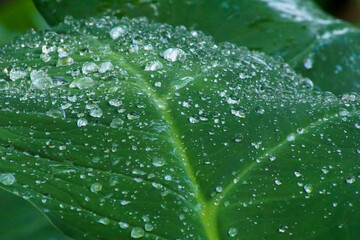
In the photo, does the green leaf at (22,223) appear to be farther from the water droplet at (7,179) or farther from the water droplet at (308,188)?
the water droplet at (308,188)

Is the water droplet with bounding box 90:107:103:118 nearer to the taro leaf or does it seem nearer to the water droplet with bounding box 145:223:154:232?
the water droplet with bounding box 145:223:154:232

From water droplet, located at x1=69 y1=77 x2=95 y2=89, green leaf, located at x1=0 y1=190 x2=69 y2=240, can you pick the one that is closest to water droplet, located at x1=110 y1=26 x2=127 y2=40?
water droplet, located at x1=69 y1=77 x2=95 y2=89

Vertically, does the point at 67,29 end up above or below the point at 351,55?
above

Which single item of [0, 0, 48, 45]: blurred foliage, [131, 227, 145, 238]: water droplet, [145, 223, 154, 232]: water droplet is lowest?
[0, 0, 48, 45]: blurred foliage

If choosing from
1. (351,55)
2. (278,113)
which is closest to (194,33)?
(278,113)

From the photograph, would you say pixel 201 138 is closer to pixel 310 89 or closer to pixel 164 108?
pixel 164 108
